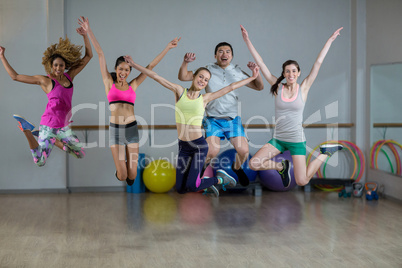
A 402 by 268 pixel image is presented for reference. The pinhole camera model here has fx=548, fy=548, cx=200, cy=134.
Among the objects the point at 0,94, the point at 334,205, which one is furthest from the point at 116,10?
the point at 334,205

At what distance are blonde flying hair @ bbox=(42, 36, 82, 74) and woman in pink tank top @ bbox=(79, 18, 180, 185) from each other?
0.29 meters

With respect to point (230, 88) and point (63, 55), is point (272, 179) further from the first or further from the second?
point (63, 55)

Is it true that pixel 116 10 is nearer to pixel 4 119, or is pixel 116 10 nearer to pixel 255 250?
pixel 4 119

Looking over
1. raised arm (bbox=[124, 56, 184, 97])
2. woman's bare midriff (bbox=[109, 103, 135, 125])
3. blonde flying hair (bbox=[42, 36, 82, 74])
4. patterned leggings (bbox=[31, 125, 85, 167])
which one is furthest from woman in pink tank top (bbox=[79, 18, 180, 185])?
patterned leggings (bbox=[31, 125, 85, 167])

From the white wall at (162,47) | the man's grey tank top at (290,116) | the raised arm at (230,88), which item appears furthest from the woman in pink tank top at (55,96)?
the white wall at (162,47)

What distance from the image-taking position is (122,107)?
18.3 ft

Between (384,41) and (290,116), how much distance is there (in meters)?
4.62

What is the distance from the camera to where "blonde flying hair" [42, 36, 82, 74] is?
5.60 meters

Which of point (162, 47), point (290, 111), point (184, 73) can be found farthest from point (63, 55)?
point (162, 47)

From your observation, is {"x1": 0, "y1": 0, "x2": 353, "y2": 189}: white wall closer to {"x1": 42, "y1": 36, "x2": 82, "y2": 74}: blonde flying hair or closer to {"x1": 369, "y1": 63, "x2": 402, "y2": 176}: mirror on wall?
{"x1": 369, "y1": 63, "x2": 402, "y2": 176}: mirror on wall

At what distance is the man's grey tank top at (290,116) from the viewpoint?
Answer: 534 cm

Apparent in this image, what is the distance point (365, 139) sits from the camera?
991cm

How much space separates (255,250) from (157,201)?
2.95 meters

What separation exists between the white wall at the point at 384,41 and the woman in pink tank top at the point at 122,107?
484 centimetres
